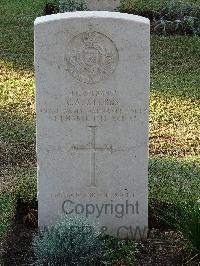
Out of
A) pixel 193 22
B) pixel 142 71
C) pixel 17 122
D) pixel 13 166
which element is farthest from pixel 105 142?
pixel 193 22

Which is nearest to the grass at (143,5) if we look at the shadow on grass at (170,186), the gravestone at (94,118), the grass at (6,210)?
the shadow on grass at (170,186)

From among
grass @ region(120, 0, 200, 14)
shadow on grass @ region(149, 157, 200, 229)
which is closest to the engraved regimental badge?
shadow on grass @ region(149, 157, 200, 229)

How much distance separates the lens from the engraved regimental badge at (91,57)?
17.1ft

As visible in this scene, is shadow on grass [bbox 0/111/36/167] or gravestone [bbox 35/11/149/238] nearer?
gravestone [bbox 35/11/149/238]

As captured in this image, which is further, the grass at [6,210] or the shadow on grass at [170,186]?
the shadow on grass at [170,186]

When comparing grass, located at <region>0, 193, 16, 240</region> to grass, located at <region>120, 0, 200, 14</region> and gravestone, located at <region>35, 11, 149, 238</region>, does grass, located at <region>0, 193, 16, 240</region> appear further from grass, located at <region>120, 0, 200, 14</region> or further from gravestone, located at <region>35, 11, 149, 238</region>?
grass, located at <region>120, 0, 200, 14</region>

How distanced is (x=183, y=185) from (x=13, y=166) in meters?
1.59

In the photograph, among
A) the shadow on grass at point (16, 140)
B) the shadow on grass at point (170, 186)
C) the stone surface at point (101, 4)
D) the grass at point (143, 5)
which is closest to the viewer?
the shadow on grass at point (170, 186)

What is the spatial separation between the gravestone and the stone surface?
775 cm

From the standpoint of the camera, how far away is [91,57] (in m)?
5.25

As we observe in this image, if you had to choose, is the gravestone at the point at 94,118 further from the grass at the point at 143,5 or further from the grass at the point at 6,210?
the grass at the point at 143,5

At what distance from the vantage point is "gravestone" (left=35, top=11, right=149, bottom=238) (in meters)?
5.20

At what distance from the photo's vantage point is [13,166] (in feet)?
22.6

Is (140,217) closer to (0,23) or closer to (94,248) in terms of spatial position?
(94,248)
